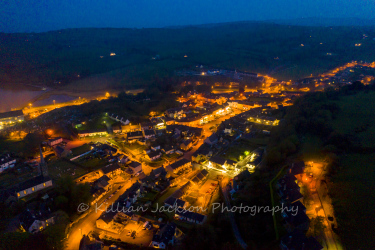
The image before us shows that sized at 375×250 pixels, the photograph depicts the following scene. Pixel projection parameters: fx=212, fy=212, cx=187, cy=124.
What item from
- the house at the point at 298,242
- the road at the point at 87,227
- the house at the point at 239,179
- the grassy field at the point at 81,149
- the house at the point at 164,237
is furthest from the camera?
the grassy field at the point at 81,149

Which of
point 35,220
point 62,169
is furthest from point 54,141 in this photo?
point 35,220

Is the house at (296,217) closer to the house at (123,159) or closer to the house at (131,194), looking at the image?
the house at (131,194)

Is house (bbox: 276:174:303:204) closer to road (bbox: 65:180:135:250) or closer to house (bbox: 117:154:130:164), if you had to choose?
road (bbox: 65:180:135:250)

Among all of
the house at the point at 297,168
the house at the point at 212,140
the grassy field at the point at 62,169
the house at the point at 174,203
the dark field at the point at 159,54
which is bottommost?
the house at the point at 174,203

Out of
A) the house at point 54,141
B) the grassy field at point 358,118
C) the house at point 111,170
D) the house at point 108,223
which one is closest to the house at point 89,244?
the house at point 108,223

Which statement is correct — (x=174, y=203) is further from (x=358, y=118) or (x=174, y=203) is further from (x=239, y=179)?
(x=358, y=118)

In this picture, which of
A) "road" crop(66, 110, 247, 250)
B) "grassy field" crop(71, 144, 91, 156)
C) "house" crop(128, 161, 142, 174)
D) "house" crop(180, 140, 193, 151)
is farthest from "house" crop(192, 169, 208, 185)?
"grassy field" crop(71, 144, 91, 156)

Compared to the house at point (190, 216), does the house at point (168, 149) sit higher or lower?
higher
